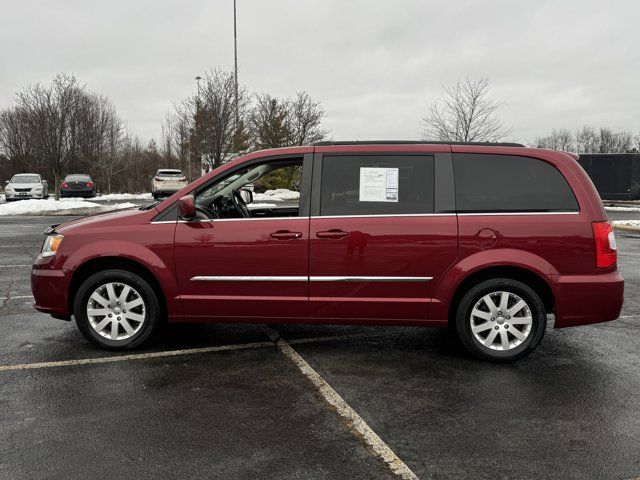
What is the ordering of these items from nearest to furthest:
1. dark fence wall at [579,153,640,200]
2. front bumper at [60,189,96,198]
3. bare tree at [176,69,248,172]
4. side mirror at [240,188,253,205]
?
side mirror at [240,188,253,205] < bare tree at [176,69,248,172] < front bumper at [60,189,96,198] < dark fence wall at [579,153,640,200]

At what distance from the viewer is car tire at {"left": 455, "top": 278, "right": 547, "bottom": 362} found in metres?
4.50

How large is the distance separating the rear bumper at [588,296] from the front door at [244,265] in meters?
2.10

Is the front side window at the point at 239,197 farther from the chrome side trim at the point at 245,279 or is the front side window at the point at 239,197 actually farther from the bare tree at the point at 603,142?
the bare tree at the point at 603,142

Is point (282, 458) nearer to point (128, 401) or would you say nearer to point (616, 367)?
point (128, 401)

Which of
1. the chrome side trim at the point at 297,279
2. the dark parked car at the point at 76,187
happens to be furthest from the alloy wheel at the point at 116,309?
the dark parked car at the point at 76,187

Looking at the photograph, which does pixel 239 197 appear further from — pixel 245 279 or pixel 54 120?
pixel 54 120

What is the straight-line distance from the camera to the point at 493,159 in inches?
181

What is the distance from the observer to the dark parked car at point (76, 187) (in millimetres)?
30733

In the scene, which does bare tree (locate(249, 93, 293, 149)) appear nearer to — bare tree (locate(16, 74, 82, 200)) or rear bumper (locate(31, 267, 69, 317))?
bare tree (locate(16, 74, 82, 200))

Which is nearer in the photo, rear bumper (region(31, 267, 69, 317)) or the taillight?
the taillight

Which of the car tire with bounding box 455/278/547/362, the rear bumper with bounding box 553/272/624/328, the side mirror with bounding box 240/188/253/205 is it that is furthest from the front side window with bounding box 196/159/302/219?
the rear bumper with bounding box 553/272/624/328

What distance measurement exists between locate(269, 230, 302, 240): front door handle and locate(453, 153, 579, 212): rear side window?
136cm

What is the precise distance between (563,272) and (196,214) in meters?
3.10

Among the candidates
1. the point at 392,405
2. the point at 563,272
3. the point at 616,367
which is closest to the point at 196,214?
the point at 392,405
